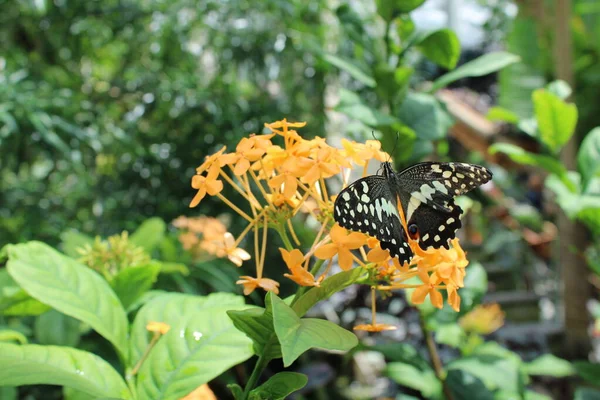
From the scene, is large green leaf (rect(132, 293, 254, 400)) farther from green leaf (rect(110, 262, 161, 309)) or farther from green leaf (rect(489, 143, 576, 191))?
green leaf (rect(489, 143, 576, 191))

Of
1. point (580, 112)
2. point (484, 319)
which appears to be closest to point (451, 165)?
point (484, 319)

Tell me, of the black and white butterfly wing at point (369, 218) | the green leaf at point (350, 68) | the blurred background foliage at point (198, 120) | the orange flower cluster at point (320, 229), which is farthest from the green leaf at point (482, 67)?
the black and white butterfly wing at point (369, 218)

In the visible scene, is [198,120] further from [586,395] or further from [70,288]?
[586,395]

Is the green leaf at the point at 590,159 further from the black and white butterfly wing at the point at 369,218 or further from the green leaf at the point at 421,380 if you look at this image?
the black and white butterfly wing at the point at 369,218

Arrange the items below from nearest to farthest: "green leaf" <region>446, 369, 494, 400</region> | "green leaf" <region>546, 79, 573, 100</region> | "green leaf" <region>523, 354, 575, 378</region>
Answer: "green leaf" <region>446, 369, 494, 400</region> → "green leaf" <region>546, 79, 573, 100</region> → "green leaf" <region>523, 354, 575, 378</region>

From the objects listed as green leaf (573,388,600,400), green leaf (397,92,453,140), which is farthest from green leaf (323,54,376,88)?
green leaf (573,388,600,400)
